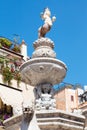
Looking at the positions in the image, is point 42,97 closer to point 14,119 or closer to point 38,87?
point 38,87

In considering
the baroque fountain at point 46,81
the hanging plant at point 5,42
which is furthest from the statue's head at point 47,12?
the hanging plant at point 5,42

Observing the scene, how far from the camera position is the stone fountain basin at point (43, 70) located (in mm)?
10023

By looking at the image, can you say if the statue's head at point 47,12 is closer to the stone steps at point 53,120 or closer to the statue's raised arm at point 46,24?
the statue's raised arm at point 46,24

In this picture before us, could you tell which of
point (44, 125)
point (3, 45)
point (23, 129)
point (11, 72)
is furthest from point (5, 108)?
point (23, 129)

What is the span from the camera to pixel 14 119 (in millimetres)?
9398

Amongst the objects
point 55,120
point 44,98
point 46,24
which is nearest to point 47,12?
point 46,24

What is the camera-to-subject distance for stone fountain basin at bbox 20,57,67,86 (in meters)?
10.0

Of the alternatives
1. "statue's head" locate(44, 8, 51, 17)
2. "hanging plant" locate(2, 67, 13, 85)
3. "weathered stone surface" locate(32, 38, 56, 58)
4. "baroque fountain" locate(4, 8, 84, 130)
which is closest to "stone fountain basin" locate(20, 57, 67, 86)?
Answer: "baroque fountain" locate(4, 8, 84, 130)

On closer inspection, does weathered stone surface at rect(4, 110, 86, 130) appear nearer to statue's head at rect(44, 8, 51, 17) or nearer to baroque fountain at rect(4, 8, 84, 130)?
baroque fountain at rect(4, 8, 84, 130)

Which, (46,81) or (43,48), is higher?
(43,48)

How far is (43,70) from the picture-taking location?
10070mm

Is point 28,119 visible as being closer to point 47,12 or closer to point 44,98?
point 44,98

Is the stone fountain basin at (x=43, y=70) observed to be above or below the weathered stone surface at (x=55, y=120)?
above

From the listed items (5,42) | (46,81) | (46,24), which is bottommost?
(46,81)
